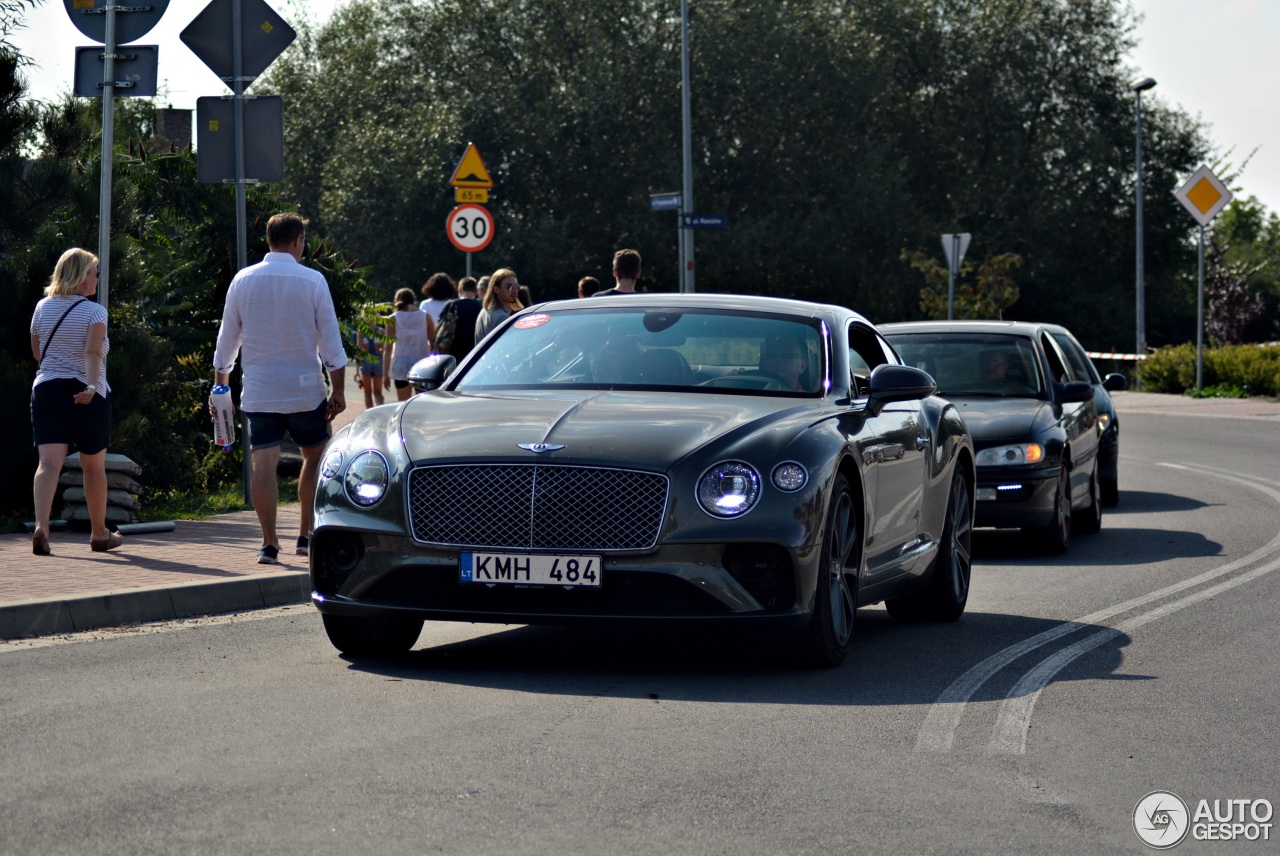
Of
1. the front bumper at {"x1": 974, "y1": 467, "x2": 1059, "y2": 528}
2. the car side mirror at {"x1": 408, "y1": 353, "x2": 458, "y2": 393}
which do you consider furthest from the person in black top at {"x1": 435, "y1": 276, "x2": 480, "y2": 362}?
the car side mirror at {"x1": 408, "y1": 353, "x2": 458, "y2": 393}

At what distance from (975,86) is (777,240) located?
8811 mm

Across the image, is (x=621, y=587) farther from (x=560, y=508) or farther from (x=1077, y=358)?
(x=1077, y=358)

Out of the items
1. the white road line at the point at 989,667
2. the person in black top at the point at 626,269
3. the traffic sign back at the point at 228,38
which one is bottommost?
the white road line at the point at 989,667

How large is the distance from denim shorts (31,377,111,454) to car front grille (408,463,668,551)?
15.1 feet

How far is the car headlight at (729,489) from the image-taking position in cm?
728

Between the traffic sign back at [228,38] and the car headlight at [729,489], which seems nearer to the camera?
the car headlight at [729,489]

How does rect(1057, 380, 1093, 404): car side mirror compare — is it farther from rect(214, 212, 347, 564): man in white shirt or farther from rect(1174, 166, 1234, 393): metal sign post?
rect(1174, 166, 1234, 393): metal sign post

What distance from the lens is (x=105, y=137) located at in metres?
12.4

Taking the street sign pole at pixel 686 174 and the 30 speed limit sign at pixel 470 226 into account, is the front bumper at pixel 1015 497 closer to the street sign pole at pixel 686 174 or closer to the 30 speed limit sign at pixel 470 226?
the 30 speed limit sign at pixel 470 226

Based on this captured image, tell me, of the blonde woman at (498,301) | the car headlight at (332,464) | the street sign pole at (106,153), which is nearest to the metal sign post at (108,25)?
the street sign pole at (106,153)

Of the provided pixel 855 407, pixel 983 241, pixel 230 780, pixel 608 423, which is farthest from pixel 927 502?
pixel 983 241

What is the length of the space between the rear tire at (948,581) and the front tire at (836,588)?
1389 millimetres

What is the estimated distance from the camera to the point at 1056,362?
49.1 ft

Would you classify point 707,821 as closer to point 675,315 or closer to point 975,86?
point 675,315
